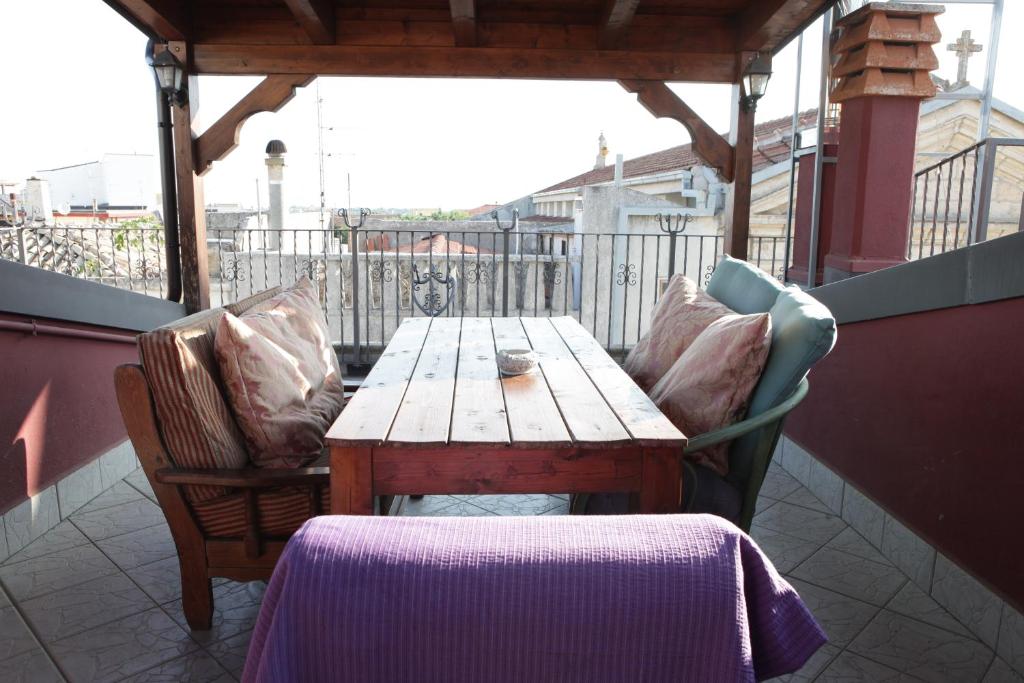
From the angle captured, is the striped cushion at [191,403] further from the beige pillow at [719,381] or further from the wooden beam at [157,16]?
the wooden beam at [157,16]

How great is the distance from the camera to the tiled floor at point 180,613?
1.93 meters

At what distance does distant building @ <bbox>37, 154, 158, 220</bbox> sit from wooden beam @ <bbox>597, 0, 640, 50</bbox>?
31.2 metres

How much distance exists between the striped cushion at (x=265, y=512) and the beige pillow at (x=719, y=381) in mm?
1046

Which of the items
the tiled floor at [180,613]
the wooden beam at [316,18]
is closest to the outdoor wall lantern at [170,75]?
the wooden beam at [316,18]

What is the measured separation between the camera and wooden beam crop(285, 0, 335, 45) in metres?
3.47

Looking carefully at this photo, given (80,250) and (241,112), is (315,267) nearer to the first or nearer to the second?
(80,250)

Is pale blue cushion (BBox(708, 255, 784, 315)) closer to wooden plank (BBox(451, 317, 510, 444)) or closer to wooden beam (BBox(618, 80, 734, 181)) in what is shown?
wooden plank (BBox(451, 317, 510, 444))

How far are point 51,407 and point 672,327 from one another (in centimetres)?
243

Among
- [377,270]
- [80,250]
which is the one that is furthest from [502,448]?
[80,250]

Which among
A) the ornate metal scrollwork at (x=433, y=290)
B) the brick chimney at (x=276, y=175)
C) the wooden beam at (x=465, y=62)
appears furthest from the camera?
the brick chimney at (x=276, y=175)

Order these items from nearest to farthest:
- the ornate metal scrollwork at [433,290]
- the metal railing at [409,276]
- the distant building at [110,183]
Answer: the metal railing at [409,276] → the ornate metal scrollwork at [433,290] → the distant building at [110,183]

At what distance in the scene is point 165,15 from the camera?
3.62 meters

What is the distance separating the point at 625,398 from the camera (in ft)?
6.70

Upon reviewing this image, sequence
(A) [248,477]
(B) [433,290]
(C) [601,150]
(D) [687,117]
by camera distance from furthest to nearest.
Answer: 1. (C) [601,150]
2. (B) [433,290]
3. (D) [687,117]
4. (A) [248,477]
